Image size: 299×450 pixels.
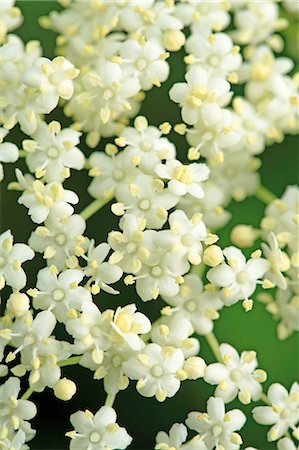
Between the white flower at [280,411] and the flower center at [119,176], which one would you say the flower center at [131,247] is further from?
the white flower at [280,411]

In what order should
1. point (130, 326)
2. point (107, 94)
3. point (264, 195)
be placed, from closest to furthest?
point (130, 326) < point (107, 94) < point (264, 195)

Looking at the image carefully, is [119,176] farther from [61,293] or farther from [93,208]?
[61,293]

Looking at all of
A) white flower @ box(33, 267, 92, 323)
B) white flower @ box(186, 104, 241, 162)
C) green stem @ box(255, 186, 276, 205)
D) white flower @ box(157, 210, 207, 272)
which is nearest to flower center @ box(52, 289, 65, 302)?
white flower @ box(33, 267, 92, 323)

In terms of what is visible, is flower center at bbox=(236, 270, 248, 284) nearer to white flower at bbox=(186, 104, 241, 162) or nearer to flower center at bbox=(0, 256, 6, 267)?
white flower at bbox=(186, 104, 241, 162)

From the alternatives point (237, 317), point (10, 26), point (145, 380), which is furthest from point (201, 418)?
point (10, 26)

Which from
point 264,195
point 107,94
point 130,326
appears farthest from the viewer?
point 264,195

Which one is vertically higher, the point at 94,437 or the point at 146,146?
the point at 146,146

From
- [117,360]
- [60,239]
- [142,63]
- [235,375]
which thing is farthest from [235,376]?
[142,63]

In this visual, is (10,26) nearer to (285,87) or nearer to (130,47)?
(130,47)
